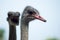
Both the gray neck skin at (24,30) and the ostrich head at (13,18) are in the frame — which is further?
the gray neck skin at (24,30)

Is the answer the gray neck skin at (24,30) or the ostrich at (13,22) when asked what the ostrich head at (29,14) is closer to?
the gray neck skin at (24,30)

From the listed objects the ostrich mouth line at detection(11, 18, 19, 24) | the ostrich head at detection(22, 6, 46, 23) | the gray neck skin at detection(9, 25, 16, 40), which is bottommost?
the gray neck skin at detection(9, 25, 16, 40)

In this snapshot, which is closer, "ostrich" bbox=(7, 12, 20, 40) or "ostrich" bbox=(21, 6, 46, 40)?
"ostrich" bbox=(7, 12, 20, 40)

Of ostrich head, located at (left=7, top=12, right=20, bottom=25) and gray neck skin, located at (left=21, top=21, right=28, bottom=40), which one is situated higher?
ostrich head, located at (left=7, top=12, right=20, bottom=25)

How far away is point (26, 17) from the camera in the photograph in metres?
2.70

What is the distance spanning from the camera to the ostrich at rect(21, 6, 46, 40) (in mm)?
2660

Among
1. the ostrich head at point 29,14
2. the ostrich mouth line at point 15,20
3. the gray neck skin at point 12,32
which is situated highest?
the ostrich head at point 29,14

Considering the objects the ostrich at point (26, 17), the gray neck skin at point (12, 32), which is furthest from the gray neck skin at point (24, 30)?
the gray neck skin at point (12, 32)

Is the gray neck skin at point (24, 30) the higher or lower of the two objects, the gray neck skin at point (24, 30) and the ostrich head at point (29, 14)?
the lower

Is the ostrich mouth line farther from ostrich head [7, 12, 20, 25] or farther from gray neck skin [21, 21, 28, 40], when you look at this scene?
gray neck skin [21, 21, 28, 40]

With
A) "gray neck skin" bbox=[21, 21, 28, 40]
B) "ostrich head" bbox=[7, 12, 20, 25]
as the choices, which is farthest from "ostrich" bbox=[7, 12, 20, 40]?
"gray neck skin" bbox=[21, 21, 28, 40]

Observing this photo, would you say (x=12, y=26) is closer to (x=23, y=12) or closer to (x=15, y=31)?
(x=15, y=31)

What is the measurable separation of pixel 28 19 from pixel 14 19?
244 millimetres

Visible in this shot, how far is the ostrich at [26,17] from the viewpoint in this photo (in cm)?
266
